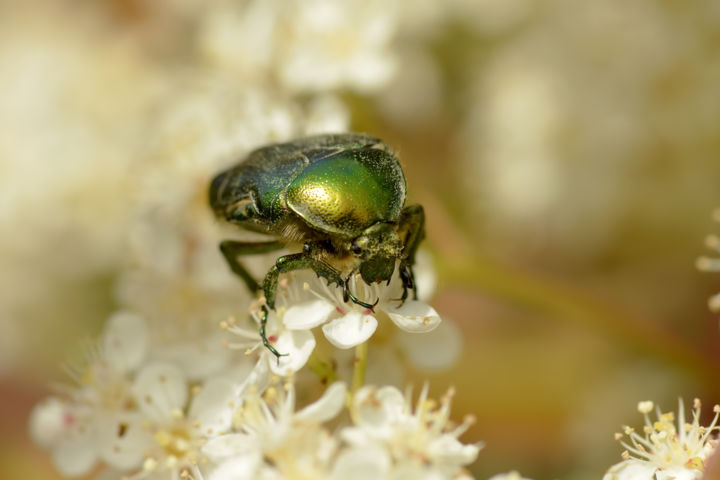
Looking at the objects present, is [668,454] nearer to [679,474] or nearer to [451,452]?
[679,474]

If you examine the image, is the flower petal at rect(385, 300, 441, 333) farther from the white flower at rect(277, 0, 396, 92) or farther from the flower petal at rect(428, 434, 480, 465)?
the white flower at rect(277, 0, 396, 92)

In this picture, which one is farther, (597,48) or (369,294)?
(597,48)

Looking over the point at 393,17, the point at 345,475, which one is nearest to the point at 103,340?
the point at 345,475

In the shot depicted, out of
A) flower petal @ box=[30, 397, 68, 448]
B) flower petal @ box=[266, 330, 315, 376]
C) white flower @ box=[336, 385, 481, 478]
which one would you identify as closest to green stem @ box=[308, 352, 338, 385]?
flower petal @ box=[266, 330, 315, 376]

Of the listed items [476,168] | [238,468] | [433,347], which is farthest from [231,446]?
[476,168]

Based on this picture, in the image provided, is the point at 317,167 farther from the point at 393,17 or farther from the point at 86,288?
the point at 86,288

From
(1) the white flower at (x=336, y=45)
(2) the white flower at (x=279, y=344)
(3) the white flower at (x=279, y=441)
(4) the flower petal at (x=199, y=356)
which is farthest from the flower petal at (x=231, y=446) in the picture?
(1) the white flower at (x=336, y=45)
